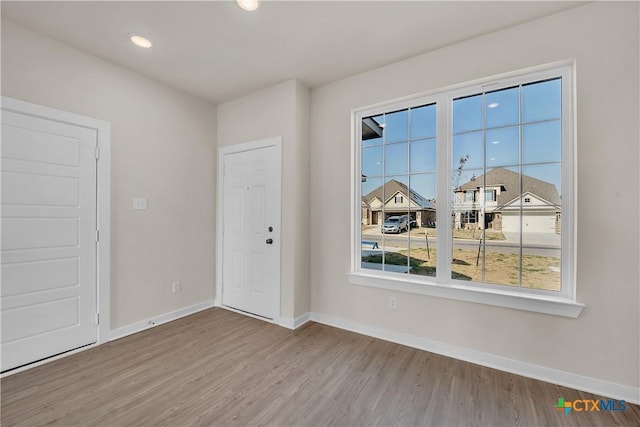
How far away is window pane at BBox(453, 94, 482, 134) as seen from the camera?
242cm

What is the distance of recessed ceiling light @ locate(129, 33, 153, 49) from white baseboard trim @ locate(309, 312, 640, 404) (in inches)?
128

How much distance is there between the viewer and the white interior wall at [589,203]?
1.85m

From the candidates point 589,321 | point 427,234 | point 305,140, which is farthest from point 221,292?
point 589,321

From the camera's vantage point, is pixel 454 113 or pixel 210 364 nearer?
pixel 210 364

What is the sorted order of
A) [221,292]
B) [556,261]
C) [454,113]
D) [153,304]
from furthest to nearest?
1. [221,292]
2. [153,304]
3. [454,113]
4. [556,261]

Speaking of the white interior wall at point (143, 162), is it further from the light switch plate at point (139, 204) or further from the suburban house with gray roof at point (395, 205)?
the suburban house with gray roof at point (395, 205)

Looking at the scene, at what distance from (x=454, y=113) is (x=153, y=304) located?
12.0 ft

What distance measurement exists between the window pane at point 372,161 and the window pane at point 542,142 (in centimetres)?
124

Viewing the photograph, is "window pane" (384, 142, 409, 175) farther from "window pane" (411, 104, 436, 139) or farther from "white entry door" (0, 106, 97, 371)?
"white entry door" (0, 106, 97, 371)

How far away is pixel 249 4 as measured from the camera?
6.41 feet

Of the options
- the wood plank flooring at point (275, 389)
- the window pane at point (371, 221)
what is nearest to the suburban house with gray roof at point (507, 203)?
the window pane at point (371, 221)

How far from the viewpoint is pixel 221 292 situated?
12.0ft

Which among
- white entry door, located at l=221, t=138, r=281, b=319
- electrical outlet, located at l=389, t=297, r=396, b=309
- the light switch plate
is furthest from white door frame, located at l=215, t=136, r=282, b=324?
electrical outlet, located at l=389, t=297, r=396, b=309

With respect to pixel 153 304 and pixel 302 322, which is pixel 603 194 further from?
pixel 153 304
